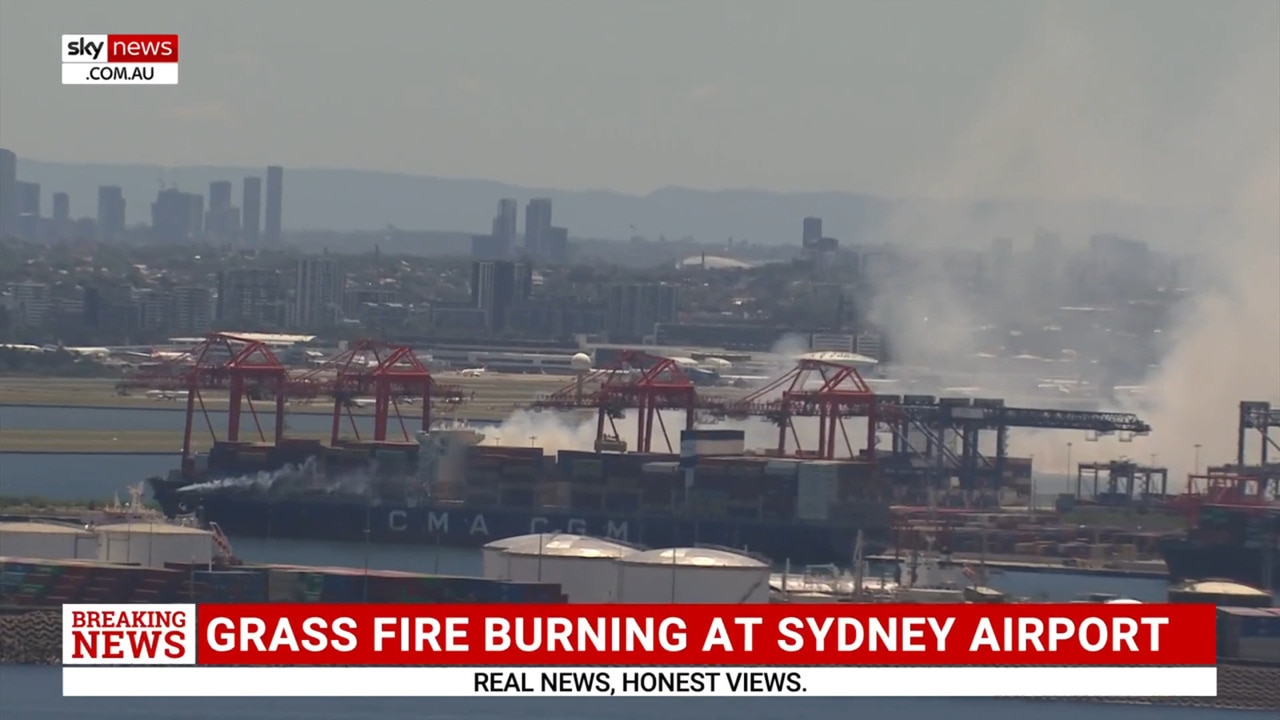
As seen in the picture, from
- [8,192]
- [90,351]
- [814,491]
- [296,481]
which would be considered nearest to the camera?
[814,491]

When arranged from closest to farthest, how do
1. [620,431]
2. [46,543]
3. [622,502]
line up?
[46,543], [622,502], [620,431]

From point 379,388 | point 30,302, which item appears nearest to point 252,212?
point 30,302

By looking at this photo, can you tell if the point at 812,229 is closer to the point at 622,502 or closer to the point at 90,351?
the point at 90,351

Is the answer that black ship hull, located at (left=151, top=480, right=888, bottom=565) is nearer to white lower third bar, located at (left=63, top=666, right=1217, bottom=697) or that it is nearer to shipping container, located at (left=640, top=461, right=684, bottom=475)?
shipping container, located at (left=640, top=461, right=684, bottom=475)

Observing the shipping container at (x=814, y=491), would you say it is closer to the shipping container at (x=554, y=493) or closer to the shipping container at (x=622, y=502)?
the shipping container at (x=622, y=502)

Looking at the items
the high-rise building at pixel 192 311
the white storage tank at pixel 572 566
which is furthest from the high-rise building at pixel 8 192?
the white storage tank at pixel 572 566

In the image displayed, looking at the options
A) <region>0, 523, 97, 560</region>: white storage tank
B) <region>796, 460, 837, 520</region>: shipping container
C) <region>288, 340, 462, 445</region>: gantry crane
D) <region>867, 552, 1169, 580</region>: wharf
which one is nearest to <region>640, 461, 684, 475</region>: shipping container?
<region>796, 460, 837, 520</region>: shipping container

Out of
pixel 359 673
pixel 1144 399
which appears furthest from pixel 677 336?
pixel 359 673
